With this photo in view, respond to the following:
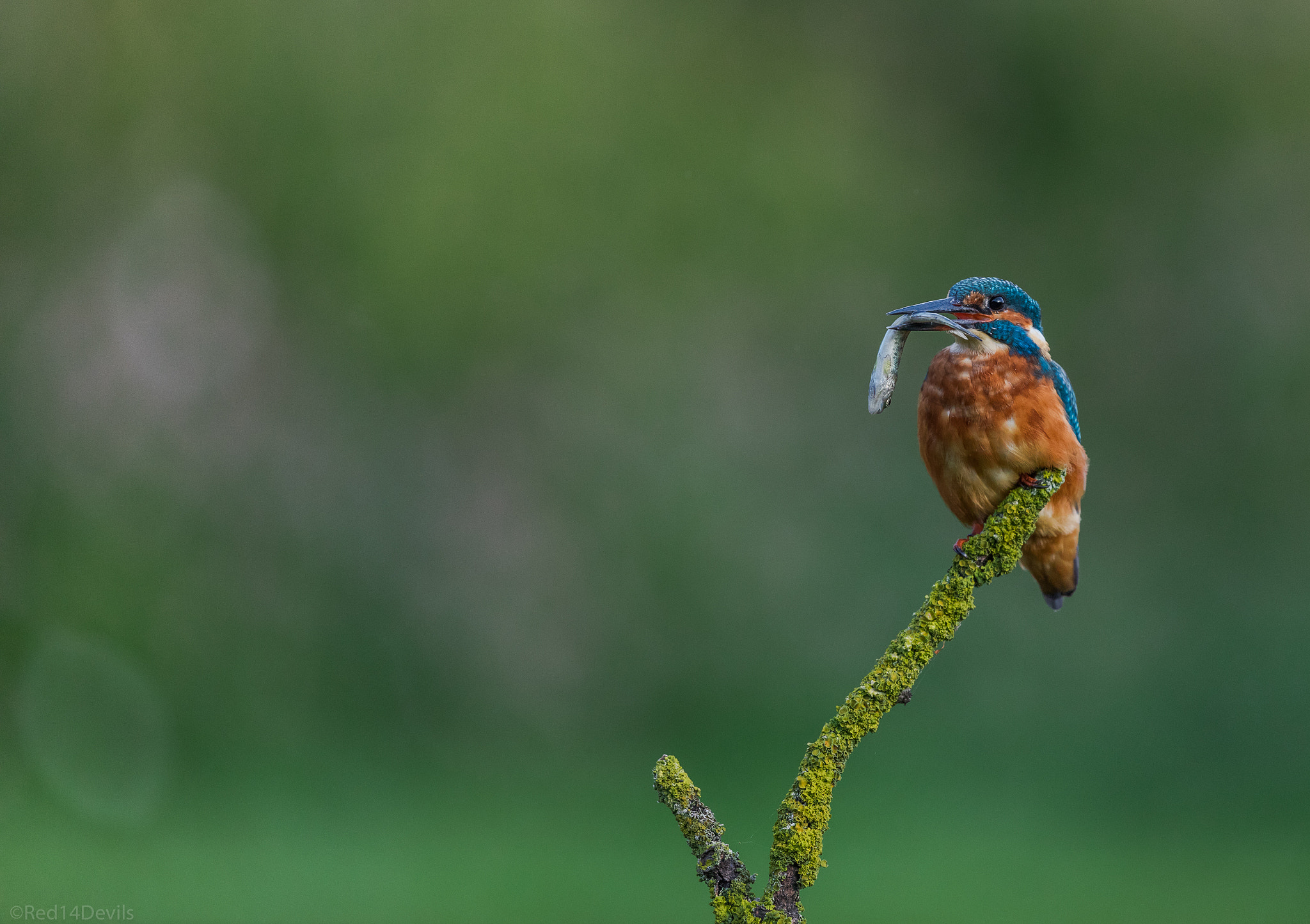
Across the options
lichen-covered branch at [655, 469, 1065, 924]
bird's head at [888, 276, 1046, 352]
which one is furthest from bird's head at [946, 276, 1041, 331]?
lichen-covered branch at [655, 469, 1065, 924]

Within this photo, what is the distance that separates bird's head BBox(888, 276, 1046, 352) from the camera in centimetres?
166

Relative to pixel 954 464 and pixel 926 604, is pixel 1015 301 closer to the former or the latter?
pixel 954 464

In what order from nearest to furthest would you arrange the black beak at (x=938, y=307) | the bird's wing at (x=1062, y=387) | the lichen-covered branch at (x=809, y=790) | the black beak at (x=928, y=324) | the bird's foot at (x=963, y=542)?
1. the lichen-covered branch at (x=809, y=790)
2. the bird's foot at (x=963, y=542)
3. the black beak at (x=928, y=324)
4. the black beak at (x=938, y=307)
5. the bird's wing at (x=1062, y=387)

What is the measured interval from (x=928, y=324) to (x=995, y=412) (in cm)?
26

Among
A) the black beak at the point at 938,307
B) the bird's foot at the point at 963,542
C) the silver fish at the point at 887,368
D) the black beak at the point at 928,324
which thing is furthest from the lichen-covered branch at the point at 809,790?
the black beak at the point at 938,307

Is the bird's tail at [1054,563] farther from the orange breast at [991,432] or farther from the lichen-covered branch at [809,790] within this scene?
Answer: the lichen-covered branch at [809,790]

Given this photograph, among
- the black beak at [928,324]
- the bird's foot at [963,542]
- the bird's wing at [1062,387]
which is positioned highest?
the bird's wing at [1062,387]

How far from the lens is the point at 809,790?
1040 mm

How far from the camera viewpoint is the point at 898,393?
4.90 m

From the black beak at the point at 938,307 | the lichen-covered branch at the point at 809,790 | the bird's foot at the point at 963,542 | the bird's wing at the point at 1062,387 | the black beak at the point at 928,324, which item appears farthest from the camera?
the bird's wing at the point at 1062,387

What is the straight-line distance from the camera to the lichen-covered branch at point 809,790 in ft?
3.17

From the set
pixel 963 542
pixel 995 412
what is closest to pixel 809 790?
pixel 963 542

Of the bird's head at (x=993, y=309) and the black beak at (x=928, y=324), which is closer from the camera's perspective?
the black beak at (x=928, y=324)

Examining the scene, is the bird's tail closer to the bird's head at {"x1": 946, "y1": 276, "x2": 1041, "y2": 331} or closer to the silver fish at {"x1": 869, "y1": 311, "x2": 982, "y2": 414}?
the bird's head at {"x1": 946, "y1": 276, "x2": 1041, "y2": 331}
